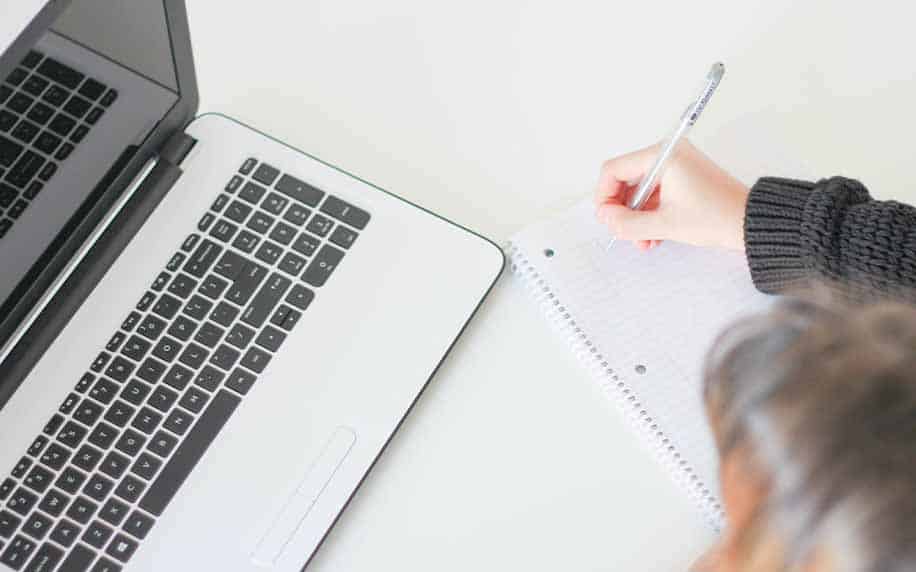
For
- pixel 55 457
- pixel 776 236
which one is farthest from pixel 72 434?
pixel 776 236

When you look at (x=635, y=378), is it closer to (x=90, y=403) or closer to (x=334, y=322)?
(x=334, y=322)

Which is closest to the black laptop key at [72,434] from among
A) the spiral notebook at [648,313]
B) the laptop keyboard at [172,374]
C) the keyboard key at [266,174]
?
the laptop keyboard at [172,374]

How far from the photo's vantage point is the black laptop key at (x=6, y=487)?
62cm

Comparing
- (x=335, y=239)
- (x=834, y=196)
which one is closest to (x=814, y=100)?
(x=834, y=196)

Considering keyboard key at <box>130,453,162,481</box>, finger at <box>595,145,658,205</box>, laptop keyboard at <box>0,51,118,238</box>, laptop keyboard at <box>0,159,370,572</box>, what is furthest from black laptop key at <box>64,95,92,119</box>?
finger at <box>595,145,658,205</box>

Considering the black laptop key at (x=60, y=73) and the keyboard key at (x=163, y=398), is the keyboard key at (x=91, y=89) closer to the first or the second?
the black laptop key at (x=60, y=73)

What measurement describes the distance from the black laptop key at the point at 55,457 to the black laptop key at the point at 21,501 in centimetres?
2

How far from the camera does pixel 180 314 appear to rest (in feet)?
2.23

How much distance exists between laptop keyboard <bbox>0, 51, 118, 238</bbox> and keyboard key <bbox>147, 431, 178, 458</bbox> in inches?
6.1

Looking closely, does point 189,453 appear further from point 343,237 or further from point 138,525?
point 343,237

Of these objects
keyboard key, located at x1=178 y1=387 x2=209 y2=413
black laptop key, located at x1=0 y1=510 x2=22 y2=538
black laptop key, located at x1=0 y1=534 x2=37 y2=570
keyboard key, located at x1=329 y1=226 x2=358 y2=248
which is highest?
keyboard key, located at x1=329 y1=226 x2=358 y2=248

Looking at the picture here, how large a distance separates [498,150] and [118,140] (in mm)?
280

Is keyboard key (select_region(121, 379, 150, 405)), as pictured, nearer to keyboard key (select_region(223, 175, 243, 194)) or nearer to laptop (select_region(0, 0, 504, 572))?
laptop (select_region(0, 0, 504, 572))

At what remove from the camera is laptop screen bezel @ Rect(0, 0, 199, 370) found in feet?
2.13
